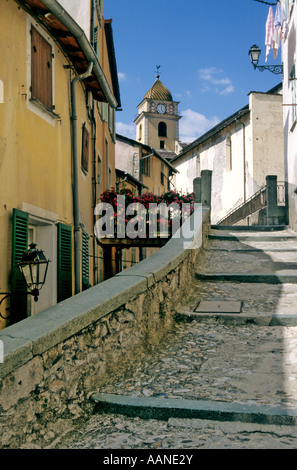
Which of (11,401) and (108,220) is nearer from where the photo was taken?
(11,401)

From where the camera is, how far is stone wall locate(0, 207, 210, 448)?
2.61 meters

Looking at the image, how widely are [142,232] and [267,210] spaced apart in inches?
224

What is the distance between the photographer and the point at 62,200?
786 centimetres

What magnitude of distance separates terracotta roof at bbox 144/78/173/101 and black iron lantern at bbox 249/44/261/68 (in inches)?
1962

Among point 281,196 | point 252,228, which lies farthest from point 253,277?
point 281,196

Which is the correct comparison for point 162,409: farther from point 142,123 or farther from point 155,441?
point 142,123

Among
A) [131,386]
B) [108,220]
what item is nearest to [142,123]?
[108,220]

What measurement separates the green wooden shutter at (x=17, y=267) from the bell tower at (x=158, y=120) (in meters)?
54.1

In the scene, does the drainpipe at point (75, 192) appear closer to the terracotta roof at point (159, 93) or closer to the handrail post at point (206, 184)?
the handrail post at point (206, 184)

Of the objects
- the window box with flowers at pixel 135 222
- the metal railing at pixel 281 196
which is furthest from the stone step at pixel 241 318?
the metal railing at pixel 281 196

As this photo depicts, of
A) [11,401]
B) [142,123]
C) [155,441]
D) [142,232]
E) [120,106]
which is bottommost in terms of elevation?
[155,441]

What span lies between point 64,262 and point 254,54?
1060cm

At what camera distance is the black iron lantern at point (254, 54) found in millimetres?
14820

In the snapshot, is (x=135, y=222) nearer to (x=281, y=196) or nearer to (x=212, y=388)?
(x=212, y=388)
